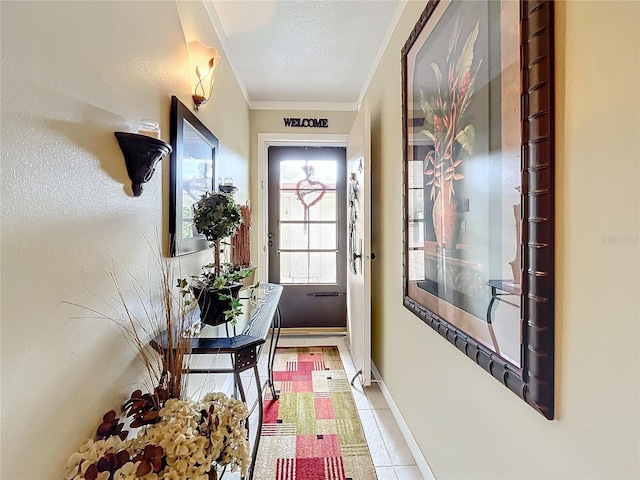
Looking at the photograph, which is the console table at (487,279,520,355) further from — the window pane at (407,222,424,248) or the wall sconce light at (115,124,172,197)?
the wall sconce light at (115,124,172,197)

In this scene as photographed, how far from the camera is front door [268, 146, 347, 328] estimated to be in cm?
368

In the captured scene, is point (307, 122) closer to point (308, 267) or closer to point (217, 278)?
point (308, 267)

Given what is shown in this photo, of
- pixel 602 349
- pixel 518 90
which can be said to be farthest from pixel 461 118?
pixel 602 349

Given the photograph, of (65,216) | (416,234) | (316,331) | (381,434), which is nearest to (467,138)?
(416,234)

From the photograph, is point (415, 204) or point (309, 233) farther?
point (309, 233)

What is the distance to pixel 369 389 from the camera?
2.47m

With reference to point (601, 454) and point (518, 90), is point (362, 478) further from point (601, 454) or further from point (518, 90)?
point (518, 90)

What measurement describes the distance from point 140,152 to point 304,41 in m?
1.78

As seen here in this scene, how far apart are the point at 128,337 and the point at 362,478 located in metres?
1.25

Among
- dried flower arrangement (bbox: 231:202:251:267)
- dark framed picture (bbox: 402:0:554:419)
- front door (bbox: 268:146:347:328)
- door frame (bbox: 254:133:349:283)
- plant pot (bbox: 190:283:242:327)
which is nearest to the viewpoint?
dark framed picture (bbox: 402:0:554:419)

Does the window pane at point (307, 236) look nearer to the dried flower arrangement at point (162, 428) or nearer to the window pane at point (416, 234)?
the window pane at point (416, 234)

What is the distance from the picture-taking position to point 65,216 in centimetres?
79

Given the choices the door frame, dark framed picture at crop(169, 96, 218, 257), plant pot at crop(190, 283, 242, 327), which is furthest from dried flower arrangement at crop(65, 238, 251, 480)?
the door frame

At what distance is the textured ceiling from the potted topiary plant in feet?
4.16
